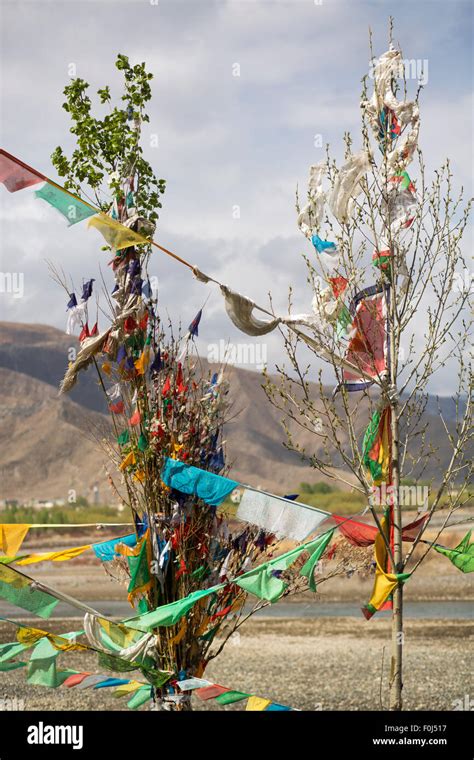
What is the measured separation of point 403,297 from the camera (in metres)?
6.21

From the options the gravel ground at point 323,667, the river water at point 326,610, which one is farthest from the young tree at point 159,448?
the river water at point 326,610

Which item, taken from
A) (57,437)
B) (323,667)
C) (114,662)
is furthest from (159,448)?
(57,437)

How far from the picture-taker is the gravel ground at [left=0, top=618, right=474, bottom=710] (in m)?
12.2

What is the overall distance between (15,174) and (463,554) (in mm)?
3493

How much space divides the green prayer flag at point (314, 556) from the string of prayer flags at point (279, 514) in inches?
3.2

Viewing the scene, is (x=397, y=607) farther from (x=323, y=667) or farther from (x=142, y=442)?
(x=323, y=667)

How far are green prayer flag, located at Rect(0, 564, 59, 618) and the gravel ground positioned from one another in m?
3.61

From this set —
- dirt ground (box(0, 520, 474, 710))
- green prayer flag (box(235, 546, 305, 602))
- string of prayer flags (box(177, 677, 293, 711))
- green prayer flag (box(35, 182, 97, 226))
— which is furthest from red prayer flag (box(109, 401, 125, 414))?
dirt ground (box(0, 520, 474, 710))

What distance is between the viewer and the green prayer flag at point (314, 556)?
5816 millimetres

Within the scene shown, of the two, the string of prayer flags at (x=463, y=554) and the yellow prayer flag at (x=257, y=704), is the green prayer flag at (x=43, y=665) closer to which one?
the yellow prayer flag at (x=257, y=704)

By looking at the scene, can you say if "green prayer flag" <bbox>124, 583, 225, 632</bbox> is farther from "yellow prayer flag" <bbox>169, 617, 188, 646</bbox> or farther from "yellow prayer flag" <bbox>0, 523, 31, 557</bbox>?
"yellow prayer flag" <bbox>0, 523, 31, 557</bbox>

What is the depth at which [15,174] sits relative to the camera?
6.12 metres
